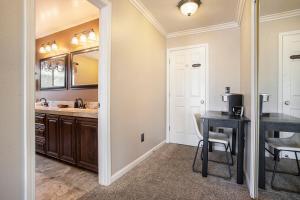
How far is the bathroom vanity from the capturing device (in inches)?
84.2

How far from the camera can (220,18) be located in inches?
118

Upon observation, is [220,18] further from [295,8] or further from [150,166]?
[150,166]

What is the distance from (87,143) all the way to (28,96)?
1240 millimetres

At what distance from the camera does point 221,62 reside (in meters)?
3.28

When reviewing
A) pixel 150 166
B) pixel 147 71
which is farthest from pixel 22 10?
pixel 150 166

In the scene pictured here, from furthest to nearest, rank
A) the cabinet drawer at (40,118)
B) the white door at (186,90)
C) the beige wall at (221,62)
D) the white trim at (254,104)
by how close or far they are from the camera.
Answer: the white door at (186,90) < the beige wall at (221,62) < the cabinet drawer at (40,118) < the white trim at (254,104)

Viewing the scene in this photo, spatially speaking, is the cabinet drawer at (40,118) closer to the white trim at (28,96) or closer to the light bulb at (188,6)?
the white trim at (28,96)

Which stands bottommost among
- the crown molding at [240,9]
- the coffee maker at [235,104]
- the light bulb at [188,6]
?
the coffee maker at [235,104]

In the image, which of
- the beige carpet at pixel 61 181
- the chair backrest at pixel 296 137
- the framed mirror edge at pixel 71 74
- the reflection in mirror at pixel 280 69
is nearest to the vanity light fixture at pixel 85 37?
the framed mirror edge at pixel 71 74

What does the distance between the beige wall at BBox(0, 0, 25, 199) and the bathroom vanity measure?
1.03 m

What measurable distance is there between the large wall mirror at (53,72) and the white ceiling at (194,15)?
2007 mm

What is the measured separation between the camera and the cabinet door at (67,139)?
233cm

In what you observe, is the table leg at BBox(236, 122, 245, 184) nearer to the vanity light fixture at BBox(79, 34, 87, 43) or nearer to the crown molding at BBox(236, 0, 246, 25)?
the crown molding at BBox(236, 0, 246, 25)

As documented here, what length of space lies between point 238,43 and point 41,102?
438 cm
